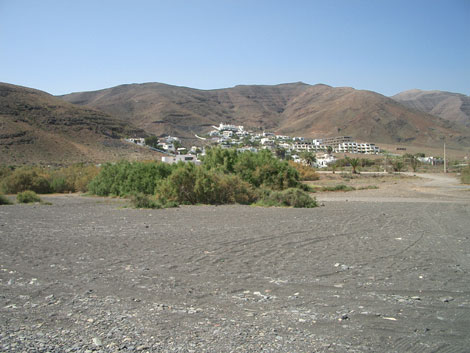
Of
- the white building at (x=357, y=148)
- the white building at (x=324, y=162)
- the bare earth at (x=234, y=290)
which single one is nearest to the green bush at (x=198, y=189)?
the bare earth at (x=234, y=290)

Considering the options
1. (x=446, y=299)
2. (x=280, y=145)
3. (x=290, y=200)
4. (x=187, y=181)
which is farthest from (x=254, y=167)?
(x=280, y=145)

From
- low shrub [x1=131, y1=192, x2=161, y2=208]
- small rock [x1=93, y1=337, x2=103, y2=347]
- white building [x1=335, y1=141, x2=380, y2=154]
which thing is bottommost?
low shrub [x1=131, y1=192, x2=161, y2=208]

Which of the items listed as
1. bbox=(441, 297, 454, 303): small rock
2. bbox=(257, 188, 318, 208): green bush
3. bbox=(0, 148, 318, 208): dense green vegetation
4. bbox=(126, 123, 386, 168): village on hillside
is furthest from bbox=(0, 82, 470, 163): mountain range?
bbox=(441, 297, 454, 303): small rock

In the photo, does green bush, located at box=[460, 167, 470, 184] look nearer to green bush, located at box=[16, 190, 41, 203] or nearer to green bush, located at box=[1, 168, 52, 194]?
green bush, located at box=[1, 168, 52, 194]

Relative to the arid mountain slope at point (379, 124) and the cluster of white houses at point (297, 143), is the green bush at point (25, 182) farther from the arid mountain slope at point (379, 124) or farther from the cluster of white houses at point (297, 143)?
the arid mountain slope at point (379, 124)

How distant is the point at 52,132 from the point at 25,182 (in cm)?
4491

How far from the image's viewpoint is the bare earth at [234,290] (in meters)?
4.80

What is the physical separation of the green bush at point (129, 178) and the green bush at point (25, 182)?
7129mm

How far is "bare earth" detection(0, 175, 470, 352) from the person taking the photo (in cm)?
480

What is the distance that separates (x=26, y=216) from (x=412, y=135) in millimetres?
165018

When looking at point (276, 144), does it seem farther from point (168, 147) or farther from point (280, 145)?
point (168, 147)

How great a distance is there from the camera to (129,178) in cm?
2942

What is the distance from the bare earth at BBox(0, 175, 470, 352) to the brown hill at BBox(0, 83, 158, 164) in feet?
188

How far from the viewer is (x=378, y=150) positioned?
135500 mm
